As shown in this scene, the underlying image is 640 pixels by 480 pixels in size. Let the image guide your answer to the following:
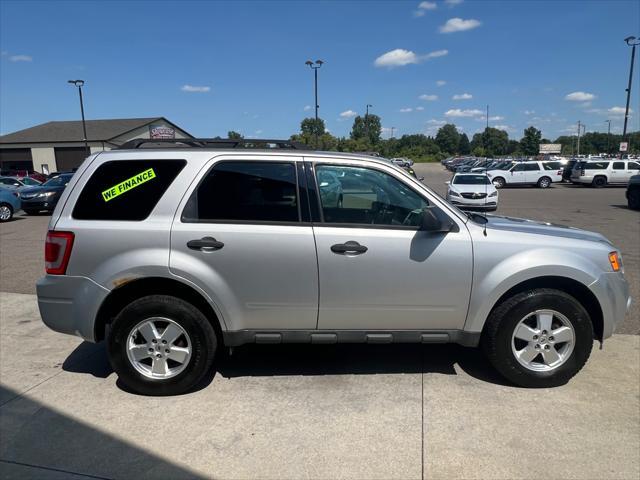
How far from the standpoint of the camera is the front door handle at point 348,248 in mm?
3559

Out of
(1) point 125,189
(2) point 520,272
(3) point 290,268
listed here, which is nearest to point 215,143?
(1) point 125,189

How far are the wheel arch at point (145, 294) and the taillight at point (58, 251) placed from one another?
0.42 m

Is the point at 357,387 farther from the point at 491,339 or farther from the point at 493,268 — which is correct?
the point at 493,268

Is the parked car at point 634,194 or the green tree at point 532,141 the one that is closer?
the parked car at point 634,194

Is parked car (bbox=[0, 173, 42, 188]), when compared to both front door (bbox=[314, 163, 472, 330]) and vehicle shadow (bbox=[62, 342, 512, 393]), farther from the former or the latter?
front door (bbox=[314, 163, 472, 330])

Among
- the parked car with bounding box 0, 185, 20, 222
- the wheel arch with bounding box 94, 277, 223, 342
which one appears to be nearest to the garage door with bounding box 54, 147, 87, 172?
the parked car with bounding box 0, 185, 20, 222

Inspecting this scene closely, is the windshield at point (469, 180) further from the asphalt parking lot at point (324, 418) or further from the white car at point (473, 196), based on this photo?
the asphalt parking lot at point (324, 418)

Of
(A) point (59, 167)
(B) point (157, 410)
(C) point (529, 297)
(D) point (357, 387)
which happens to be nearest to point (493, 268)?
(C) point (529, 297)

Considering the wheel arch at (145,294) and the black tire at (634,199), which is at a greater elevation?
the wheel arch at (145,294)

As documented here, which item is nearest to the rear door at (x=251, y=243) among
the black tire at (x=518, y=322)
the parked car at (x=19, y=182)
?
the black tire at (x=518, y=322)

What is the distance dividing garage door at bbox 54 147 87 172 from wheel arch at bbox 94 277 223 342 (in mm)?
56933

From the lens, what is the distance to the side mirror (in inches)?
138

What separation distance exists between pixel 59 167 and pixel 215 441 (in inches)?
2350

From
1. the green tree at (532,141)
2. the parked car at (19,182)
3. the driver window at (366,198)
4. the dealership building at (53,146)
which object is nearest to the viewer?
the driver window at (366,198)
